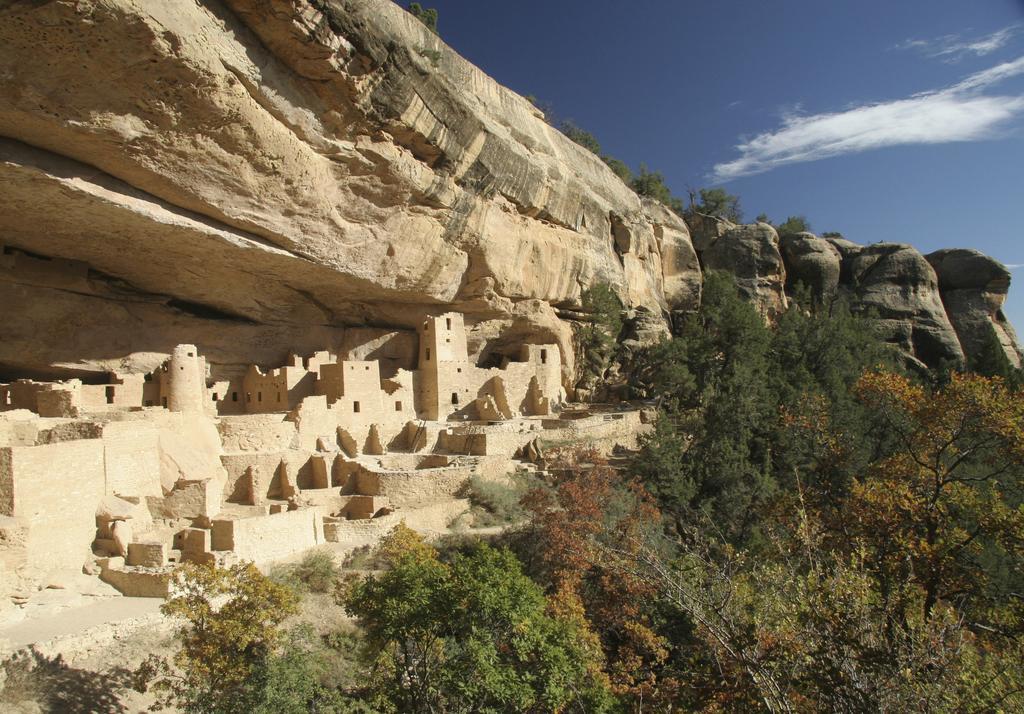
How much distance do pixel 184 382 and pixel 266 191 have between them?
490 centimetres

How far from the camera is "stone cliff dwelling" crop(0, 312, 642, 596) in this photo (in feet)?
37.0

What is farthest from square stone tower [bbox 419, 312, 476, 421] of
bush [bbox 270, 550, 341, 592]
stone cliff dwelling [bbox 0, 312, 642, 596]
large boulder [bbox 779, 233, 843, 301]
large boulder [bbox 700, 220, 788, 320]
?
large boulder [bbox 779, 233, 843, 301]

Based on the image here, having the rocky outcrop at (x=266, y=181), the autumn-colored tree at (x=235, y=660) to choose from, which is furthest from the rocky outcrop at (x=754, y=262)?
the autumn-colored tree at (x=235, y=660)

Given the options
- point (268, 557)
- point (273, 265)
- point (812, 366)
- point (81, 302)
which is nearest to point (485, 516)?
point (268, 557)

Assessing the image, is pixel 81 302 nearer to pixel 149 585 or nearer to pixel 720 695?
pixel 149 585

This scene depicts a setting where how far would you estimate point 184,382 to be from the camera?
16359 mm

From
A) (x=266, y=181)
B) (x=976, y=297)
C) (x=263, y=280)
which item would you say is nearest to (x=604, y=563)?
(x=266, y=181)

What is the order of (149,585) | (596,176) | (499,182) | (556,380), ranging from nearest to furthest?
(149,585) → (499,182) → (556,380) → (596,176)

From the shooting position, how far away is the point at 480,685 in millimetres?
10164

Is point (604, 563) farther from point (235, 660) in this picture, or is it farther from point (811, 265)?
point (811, 265)

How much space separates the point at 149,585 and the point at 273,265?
28.5 ft

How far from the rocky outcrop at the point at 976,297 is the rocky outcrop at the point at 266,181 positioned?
24.5 m

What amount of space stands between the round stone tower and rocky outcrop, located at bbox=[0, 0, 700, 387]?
2.21 metres

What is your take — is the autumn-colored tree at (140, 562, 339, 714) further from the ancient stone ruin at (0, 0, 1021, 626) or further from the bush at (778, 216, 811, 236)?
the bush at (778, 216, 811, 236)
